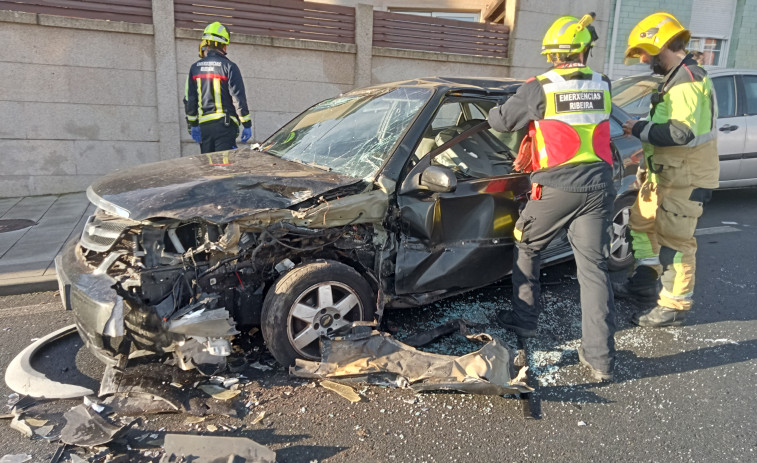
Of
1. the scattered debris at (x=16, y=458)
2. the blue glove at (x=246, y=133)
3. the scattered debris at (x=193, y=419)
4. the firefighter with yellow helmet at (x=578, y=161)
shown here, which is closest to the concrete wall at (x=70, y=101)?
the blue glove at (x=246, y=133)

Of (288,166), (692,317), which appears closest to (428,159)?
(288,166)

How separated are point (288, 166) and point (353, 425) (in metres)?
1.75

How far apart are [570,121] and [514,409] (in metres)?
1.67

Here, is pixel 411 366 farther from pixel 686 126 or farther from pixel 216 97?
pixel 216 97

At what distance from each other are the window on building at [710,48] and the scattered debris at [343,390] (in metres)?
12.8

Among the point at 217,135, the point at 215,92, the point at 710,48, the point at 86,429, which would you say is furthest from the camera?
the point at 710,48

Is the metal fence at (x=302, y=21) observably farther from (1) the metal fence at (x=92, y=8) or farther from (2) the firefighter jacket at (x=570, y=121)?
(2) the firefighter jacket at (x=570, y=121)

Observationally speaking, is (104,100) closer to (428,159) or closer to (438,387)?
(428,159)

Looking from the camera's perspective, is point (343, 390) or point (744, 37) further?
point (744, 37)

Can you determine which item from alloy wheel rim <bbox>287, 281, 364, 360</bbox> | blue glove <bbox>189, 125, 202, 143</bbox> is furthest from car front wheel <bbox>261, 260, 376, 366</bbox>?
blue glove <bbox>189, 125, 202, 143</bbox>

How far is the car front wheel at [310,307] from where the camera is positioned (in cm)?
290

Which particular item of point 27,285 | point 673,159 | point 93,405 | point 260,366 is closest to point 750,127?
point 673,159

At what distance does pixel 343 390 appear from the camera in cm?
286

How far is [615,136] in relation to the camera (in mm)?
4328
